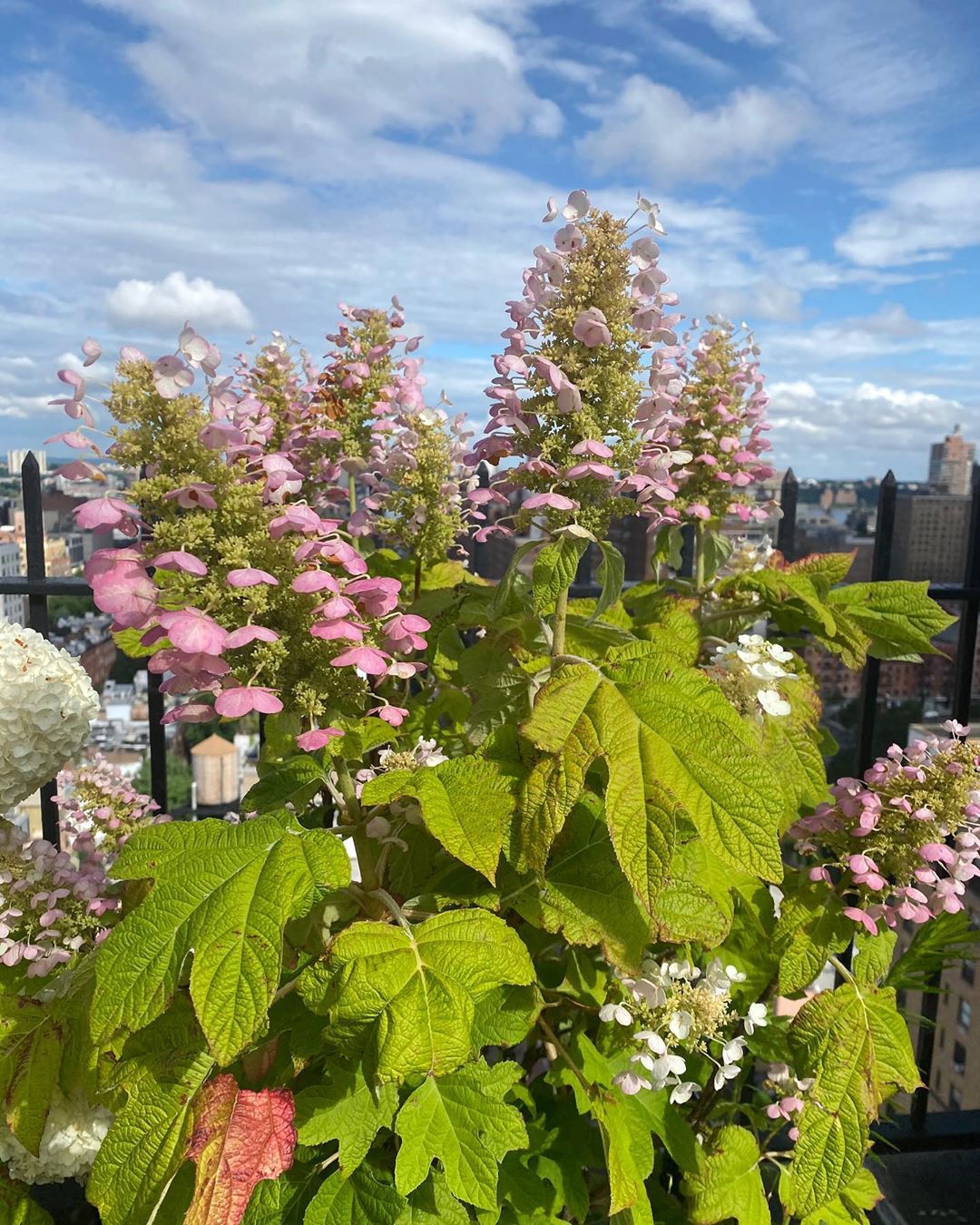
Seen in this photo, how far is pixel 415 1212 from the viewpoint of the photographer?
1584 millimetres

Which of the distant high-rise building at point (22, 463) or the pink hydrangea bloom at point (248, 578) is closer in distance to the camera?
the pink hydrangea bloom at point (248, 578)

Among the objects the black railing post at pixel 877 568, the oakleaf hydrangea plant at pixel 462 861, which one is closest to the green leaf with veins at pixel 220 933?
the oakleaf hydrangea plant at pixel 462 861

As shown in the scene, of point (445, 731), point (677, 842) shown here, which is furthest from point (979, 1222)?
point (445, 731)


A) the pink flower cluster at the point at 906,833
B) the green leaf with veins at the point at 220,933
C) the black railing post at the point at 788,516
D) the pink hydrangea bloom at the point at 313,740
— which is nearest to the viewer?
the green leaf with veins at the point at 220,933


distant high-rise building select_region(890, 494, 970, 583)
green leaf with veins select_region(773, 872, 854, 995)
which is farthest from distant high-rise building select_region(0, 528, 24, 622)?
distant high-rise building select_region(890, 494, 970, 583)

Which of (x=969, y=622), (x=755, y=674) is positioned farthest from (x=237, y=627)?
(x=969, y=622)

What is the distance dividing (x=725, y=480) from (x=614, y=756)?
1.17 meters

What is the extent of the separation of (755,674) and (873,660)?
1.12 m

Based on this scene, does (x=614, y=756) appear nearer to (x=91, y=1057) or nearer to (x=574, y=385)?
(x=574, y=385)

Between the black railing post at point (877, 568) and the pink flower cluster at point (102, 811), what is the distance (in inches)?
86.3

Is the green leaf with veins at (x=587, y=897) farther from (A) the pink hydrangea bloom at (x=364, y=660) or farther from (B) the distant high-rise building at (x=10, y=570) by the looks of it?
(B) the distant high-rise building at (x=10, y=570)

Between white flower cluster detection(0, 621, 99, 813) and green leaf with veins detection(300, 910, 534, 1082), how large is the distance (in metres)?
0.86

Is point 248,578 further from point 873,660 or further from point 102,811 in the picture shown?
point 873,660

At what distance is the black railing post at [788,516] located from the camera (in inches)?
123
